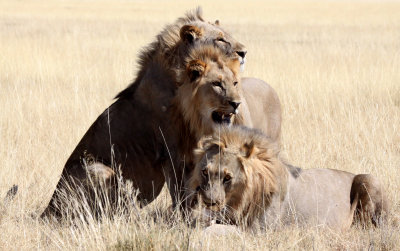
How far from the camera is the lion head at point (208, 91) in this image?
4.67 metres

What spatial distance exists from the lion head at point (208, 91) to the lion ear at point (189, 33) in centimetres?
47

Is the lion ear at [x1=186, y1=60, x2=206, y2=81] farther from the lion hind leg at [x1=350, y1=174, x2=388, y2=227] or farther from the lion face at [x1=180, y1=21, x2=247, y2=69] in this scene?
the lion hind leg at [x1=350, y1=174, x2=388, y2=227]

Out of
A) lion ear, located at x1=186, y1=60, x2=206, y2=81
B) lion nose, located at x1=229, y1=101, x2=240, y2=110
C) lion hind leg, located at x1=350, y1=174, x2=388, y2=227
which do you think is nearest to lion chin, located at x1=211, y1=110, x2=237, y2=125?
lion nose, located at x1=229, y1=101, x2=240, y2=110

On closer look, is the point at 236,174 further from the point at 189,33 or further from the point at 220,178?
the point at 189,33

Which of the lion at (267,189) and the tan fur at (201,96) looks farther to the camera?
the tan fur at (201,96)

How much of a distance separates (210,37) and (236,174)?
1.95 meters

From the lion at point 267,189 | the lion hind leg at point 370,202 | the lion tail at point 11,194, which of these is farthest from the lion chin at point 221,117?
the lion tail at point 11,194

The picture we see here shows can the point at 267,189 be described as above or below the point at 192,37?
below

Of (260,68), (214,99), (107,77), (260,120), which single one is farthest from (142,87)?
(260,68)

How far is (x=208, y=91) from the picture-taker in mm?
4727

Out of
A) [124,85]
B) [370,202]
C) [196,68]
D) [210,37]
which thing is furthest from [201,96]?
[124,85]

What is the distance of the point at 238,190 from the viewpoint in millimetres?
4152

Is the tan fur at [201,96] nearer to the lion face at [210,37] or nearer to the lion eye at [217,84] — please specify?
the lion eye at [217,84]

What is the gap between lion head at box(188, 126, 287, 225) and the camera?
13.2 feet
